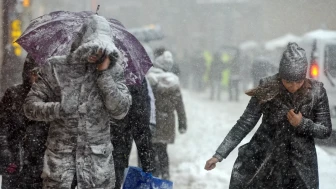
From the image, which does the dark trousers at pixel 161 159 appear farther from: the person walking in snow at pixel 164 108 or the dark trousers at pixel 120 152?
the dark trousers at pixel 120 152

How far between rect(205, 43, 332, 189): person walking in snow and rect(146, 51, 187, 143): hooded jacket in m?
3.01

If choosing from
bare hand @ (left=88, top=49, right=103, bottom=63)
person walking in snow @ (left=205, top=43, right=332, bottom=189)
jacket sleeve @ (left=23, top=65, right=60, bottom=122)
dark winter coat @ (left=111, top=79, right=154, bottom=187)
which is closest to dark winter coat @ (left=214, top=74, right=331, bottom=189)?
person walking in snow @ (left=205, top=43, right=332, bottom=189)

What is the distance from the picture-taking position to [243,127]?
408 centimetres

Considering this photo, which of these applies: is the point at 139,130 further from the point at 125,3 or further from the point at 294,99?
the point at 125,3

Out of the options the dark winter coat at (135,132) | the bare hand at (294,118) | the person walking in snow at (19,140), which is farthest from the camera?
the dark winter coat at (135,132)

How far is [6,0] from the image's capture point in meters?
11.6

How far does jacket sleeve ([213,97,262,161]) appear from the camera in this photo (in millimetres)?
4051

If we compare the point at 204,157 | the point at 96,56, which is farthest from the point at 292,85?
the point at 204,157

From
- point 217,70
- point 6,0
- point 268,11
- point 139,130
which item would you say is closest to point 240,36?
point 268,11

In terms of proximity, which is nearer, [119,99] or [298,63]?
[119,99]

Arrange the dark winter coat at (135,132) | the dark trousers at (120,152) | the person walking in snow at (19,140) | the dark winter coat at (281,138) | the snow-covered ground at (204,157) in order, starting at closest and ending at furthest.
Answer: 1. the dark winter coat at (281,138)
2. the person walking in snow at (19,140)
3. the dark winter coat at (135,132)
4. the dark trousers at (120,152)
5. the snow-covered ground at (204,157)

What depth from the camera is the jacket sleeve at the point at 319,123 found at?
3.72 m

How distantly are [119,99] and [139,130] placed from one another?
3.87 feet

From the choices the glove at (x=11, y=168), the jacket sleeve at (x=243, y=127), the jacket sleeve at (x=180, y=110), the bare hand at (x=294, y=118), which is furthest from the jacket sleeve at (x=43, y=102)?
the jacket sleeve at (x=180, y=110)
